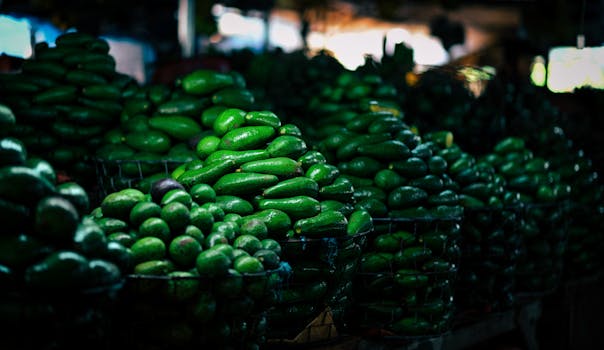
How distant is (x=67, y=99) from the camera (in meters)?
3.22

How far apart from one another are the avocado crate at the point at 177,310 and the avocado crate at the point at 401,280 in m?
1.03

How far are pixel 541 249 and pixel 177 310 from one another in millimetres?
2666

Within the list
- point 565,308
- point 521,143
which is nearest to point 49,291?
point 521,143

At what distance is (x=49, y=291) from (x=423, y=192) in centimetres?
181

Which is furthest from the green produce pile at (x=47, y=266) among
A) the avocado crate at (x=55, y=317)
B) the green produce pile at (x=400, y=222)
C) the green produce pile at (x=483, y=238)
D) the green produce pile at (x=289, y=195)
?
the green produce pile at (x=483, y=238)

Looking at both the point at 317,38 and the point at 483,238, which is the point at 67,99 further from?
the point at 317,38

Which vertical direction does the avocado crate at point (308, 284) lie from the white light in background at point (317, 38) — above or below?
below

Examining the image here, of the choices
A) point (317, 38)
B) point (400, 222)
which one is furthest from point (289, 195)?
point (317, 38)

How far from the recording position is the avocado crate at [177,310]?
72.9 inches

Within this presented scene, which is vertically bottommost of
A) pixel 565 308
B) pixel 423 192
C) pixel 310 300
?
pixel 565 308

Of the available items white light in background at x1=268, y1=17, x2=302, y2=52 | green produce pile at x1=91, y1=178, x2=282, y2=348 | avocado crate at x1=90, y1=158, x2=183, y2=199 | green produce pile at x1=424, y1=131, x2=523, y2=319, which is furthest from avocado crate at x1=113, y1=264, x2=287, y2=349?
white light in background at x1=268, y1=17, x2=302, y2=52

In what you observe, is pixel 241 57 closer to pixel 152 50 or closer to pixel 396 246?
pixel 152 50

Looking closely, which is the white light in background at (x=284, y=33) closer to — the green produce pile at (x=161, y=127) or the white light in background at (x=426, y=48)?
the white light in background at (x=426, y=48)

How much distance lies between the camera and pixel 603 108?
A: 6359 mm
